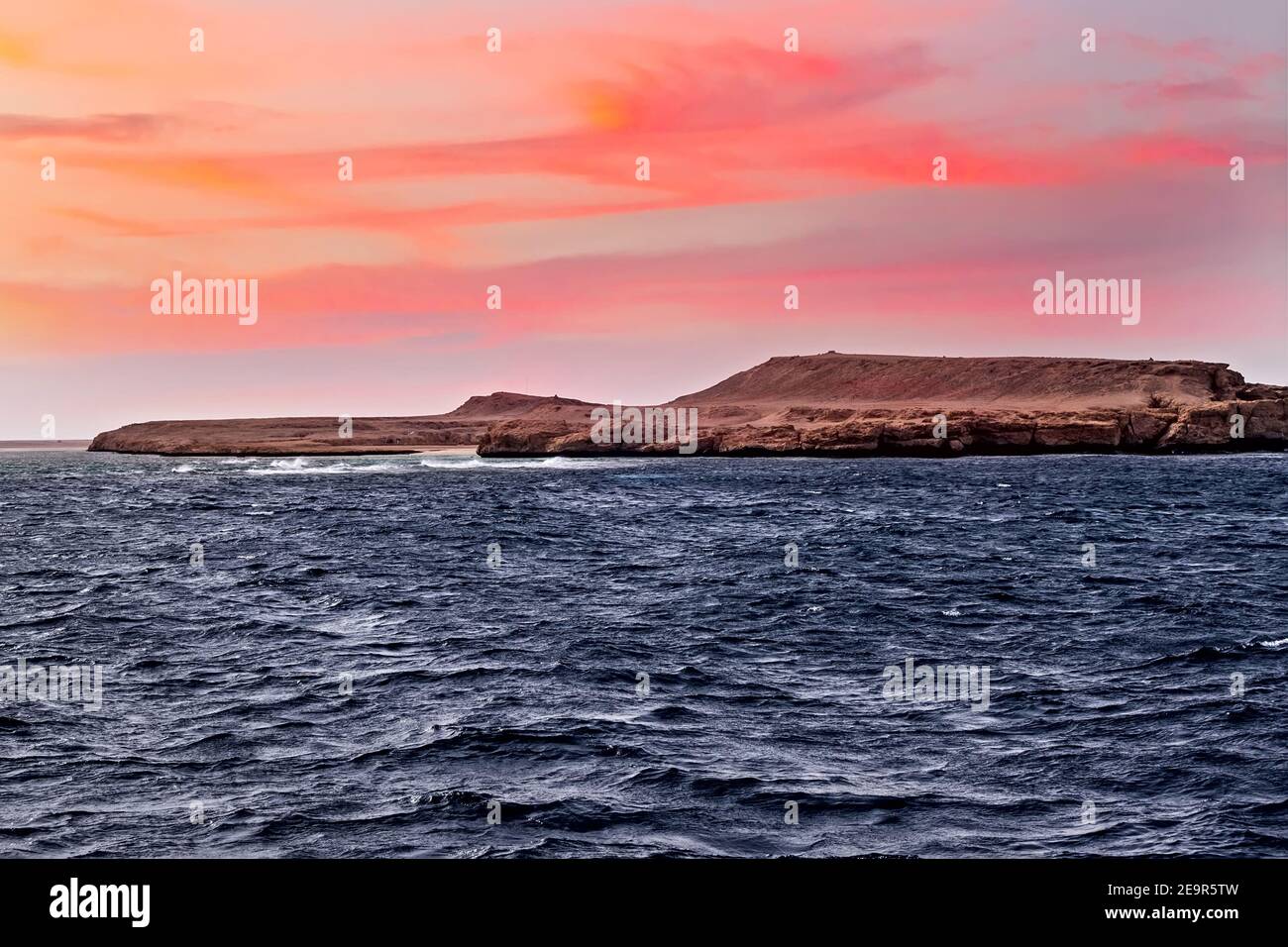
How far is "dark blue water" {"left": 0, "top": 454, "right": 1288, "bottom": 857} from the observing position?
13133 mm

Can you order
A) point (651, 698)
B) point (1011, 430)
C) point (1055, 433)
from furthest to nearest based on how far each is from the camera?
point (1055, 433)
point (1011, 430)
point (651, 698)

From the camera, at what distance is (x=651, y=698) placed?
19422 mm

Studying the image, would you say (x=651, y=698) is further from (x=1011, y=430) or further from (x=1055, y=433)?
(x=1055, y=433)

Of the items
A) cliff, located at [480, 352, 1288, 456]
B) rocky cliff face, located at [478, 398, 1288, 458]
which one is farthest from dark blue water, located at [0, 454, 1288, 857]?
cliff, located at [480, 352, 1288, 456]

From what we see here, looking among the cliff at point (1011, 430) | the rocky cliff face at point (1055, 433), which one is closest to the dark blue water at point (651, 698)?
the rocky cliff face at point (1055, 433)

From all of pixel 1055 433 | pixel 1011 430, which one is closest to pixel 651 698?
pixel 1011 430

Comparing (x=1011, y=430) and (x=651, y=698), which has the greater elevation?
(x=1011, y=430)

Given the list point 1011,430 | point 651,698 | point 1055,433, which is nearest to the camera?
point 651,698

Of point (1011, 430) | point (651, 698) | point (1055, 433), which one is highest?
point (1011, 430)

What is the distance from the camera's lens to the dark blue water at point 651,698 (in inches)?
517

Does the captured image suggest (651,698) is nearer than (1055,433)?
Yes

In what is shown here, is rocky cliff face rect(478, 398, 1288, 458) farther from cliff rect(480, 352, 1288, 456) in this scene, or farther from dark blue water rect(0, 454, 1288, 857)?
dark blue water rect(0, 454, 1288, 857)
